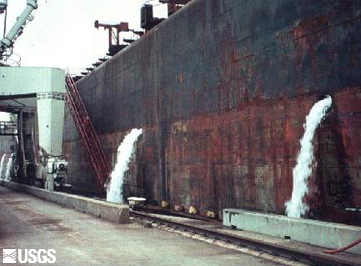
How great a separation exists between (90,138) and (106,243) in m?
20.3

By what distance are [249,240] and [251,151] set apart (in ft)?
13.9

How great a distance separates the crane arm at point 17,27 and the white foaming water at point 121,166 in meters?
16.0

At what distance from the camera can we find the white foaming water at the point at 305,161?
35.4 feet

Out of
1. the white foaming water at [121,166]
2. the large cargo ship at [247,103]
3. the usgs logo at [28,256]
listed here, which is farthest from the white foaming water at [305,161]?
the white foaming water at [121,166]

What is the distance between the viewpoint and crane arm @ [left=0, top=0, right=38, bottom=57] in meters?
34.9

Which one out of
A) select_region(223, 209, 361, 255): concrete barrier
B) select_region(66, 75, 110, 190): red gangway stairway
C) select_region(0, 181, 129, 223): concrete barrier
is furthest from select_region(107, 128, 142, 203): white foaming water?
select_region(223, 209, 361, 255): concrete barrier

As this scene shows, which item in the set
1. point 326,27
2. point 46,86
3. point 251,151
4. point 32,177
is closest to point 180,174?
point 251,151

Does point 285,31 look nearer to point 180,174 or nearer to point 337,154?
point 337,154

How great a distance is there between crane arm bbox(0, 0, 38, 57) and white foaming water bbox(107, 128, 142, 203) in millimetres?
15985

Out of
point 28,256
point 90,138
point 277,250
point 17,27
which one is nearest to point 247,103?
point 277,250

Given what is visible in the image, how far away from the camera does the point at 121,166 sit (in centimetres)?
2459

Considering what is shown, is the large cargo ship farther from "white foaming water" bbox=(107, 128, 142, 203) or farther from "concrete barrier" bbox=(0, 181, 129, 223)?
"concrete barrier" bbox=(0, 181, 129, 223)

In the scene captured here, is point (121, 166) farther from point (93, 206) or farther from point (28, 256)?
point (28, 256)

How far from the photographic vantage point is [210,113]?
1577 cm
